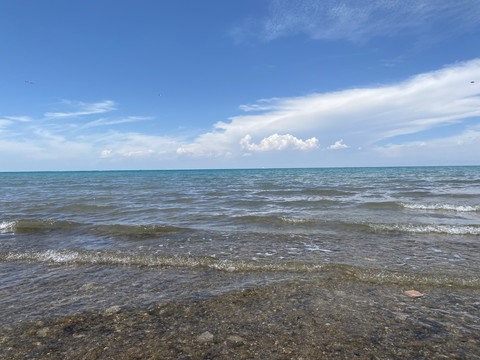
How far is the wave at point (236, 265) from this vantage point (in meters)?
5.93

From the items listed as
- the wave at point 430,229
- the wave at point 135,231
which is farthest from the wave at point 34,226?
the wave at point 430,229

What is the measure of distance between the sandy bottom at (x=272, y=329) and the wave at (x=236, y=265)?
2.09ft

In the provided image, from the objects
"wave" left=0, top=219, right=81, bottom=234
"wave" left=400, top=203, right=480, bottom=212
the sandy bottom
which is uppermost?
the sandy bottom

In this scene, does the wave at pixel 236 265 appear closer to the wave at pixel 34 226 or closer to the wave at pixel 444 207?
the wave at pixel 34 226

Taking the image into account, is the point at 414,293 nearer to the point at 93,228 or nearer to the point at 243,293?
the point at 243,293

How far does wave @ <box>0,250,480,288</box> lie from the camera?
5.93 metres

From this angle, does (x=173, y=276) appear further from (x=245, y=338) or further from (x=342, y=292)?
(x=342, y=292)

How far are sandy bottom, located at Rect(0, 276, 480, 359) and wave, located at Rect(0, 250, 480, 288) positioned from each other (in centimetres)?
64

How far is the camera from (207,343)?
12.3ft

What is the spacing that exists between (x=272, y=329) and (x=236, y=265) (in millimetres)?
3026

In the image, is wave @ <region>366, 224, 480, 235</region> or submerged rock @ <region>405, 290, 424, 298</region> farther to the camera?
wave @ <region>366, 224, 480, 235</region>

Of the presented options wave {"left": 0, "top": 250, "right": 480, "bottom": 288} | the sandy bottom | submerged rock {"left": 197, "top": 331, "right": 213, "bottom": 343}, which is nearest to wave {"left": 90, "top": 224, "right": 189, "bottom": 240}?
wave {"left": 0, "top": 250, "right": 480, "bottom": 288}

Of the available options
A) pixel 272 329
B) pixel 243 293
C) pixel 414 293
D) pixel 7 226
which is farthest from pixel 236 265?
pixel 7 226

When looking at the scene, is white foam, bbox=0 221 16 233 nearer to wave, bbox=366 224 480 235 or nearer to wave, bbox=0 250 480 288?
wave, bbox=0 250 480 288
